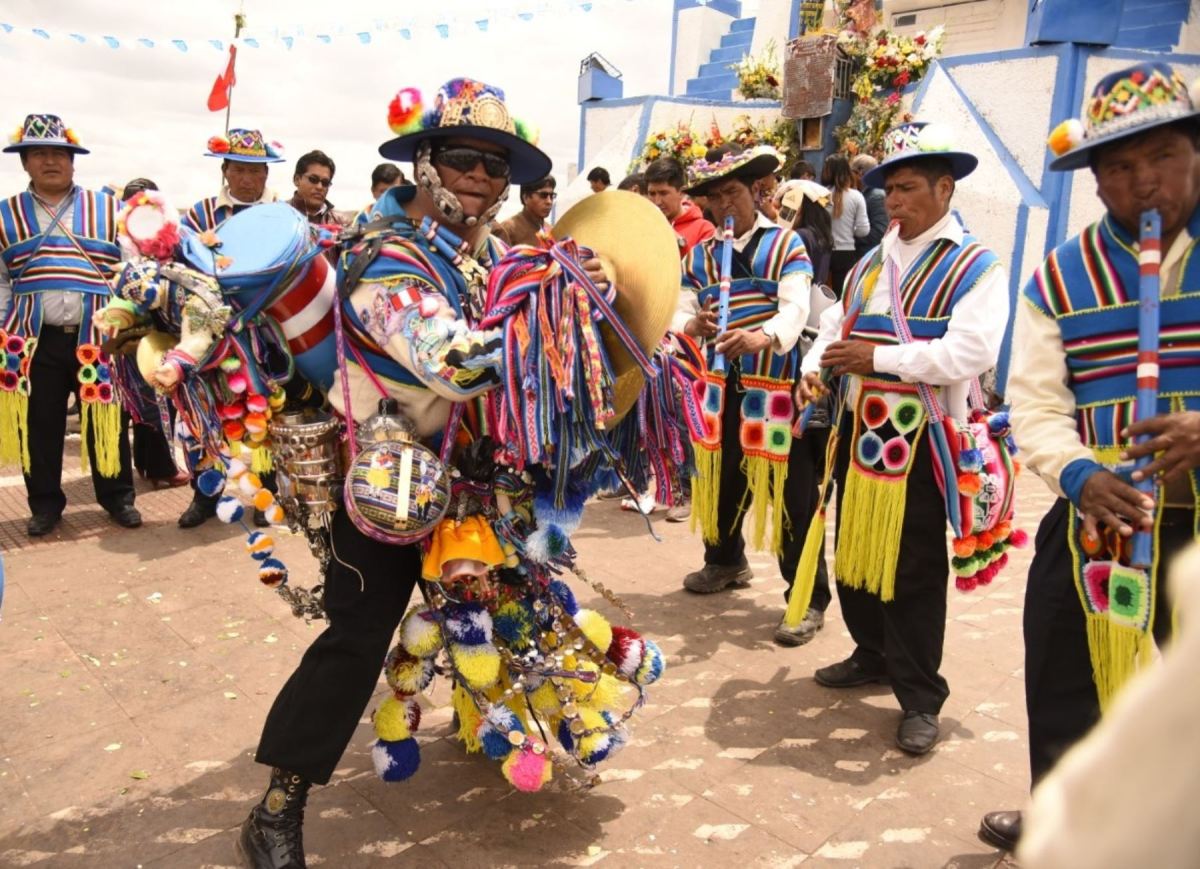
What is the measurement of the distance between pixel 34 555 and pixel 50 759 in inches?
91.8

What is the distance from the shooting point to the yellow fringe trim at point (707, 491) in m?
4.29

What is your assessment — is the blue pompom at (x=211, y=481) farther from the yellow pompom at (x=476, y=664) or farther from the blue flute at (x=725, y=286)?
the blue flute at (x=725, y=286)

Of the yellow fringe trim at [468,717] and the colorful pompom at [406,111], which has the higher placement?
the colorful pompom at [406,111]

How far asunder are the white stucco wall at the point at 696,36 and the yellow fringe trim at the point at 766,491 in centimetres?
1450

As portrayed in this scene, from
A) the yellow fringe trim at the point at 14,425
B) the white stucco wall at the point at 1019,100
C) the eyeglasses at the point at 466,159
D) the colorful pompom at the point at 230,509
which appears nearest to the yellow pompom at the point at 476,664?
the colorful pompom at the point at 230,509

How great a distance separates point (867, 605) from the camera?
3.56m

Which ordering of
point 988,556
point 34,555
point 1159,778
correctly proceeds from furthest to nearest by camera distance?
point 34,555, point 988,556, point 1159,778

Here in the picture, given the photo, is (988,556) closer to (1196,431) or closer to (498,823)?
(1196,431)

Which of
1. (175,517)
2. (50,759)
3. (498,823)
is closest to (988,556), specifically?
(498,823)

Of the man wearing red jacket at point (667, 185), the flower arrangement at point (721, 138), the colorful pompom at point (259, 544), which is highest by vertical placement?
the flower arrangement at point (721, 138)

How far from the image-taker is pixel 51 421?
17.4 feet

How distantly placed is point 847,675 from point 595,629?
51.9 inches

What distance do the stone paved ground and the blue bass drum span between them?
52.0 inches

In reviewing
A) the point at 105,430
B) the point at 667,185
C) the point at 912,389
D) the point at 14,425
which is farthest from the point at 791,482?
the point at 14,425
